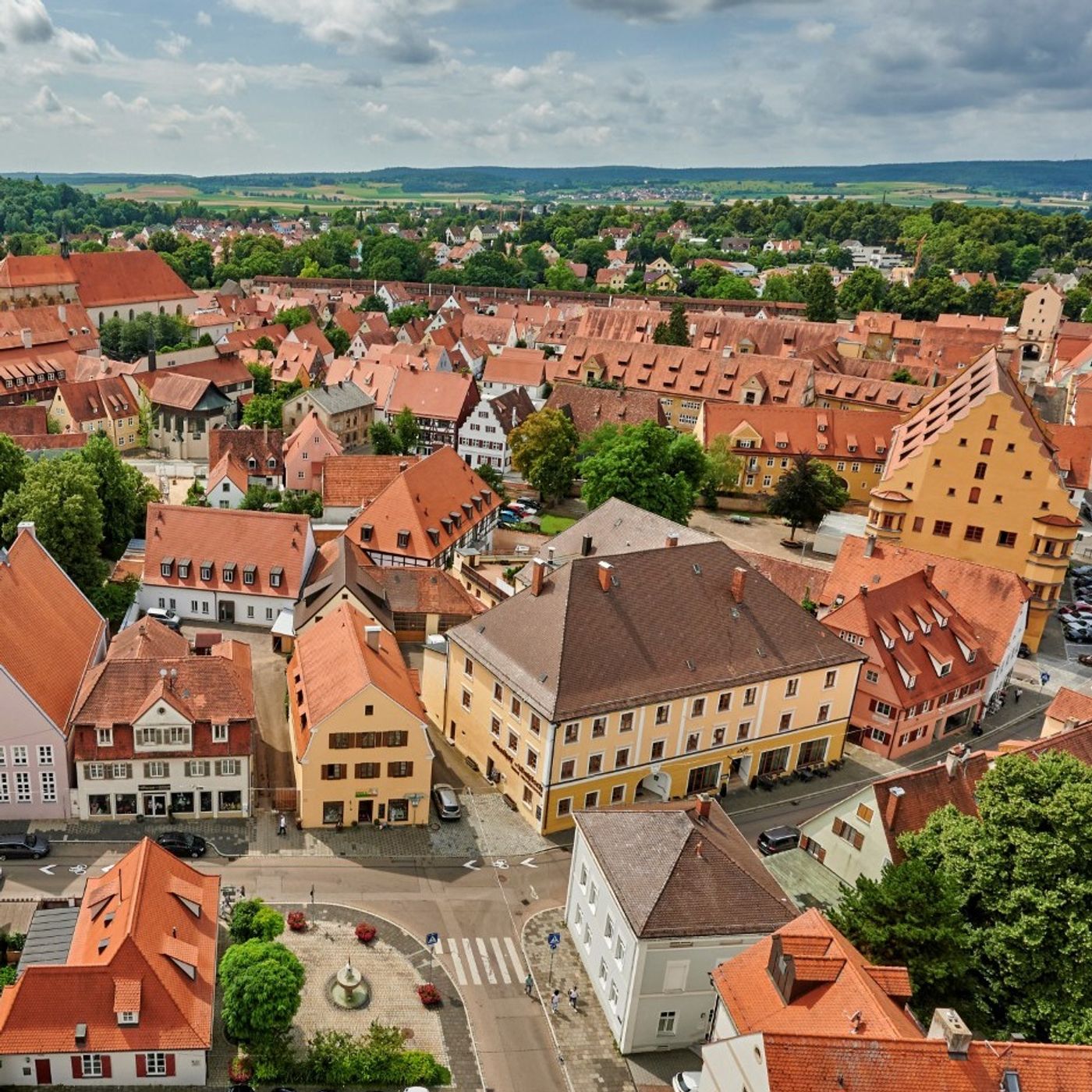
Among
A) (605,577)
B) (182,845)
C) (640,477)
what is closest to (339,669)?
(182,845)

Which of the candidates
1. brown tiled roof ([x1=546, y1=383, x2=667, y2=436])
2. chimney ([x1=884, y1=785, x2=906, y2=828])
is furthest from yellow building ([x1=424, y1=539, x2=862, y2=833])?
brown tiled roof ([x1=546, y1=383, x2=667, y2=436])

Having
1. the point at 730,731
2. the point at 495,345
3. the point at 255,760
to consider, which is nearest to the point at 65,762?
the point at 255,760

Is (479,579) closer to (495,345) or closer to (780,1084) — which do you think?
(780,1084)

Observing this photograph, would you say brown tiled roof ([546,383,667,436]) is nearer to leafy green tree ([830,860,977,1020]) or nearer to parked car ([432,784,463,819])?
parked car ([432,784,463,819])

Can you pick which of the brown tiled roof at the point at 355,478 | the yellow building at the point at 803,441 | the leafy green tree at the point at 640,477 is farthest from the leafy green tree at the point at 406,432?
the yellow building at the point at 803,441

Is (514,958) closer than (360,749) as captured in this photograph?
Yes

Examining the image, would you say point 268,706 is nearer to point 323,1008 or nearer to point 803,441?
point 323,1008
